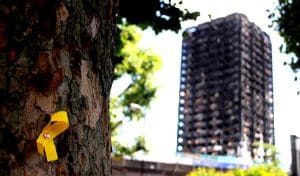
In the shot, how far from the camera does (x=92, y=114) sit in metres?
1.61

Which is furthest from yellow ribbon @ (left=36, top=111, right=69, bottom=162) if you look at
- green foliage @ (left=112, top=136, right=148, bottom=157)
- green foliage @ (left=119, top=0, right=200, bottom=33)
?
green foliage @ (left=112, top=136, right=148, bottom=157)

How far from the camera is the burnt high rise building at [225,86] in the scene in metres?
54.1

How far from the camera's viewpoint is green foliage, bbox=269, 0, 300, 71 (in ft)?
26.4

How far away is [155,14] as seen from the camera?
4.63m

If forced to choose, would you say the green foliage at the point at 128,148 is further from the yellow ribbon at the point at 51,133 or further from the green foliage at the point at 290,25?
the yellow ribbon at the point at 51,133

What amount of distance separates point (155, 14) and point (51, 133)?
333 centimetres

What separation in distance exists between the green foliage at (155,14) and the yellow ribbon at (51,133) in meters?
3.07

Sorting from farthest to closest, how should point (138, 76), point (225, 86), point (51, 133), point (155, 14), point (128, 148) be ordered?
point (225, 86), point (128, 148), point (138, 76), point (155, 14), point (51, 133)

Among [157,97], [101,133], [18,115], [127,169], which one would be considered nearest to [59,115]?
[18,115]

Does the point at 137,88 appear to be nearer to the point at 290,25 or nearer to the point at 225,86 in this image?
the point at 290,25

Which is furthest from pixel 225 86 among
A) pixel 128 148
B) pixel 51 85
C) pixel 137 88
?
pixel 51 85

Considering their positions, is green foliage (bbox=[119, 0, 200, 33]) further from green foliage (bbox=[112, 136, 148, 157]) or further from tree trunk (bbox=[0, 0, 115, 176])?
green foliage (bbox=[112, 136, 148, 157])

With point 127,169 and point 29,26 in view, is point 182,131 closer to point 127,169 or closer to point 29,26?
point 127,169

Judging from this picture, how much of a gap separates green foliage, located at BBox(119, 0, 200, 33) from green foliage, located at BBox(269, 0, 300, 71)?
3674 mm
